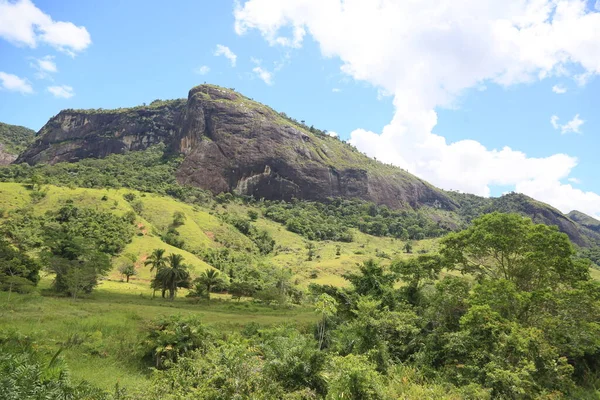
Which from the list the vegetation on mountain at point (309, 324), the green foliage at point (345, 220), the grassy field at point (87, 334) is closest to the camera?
the vegetation on mountain at point (309, 324)

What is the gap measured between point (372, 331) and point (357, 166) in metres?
180

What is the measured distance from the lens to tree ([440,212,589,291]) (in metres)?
19.5

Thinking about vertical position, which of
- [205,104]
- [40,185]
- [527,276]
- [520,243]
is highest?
[205,104]

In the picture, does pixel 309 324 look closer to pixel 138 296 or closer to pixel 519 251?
pixel 519 251

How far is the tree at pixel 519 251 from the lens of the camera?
1950cm

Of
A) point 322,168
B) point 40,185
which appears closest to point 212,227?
point 40,185

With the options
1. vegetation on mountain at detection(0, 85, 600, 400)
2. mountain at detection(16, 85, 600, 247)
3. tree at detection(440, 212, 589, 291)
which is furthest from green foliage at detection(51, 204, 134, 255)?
mountain at detection(16, 85, 600, 247)

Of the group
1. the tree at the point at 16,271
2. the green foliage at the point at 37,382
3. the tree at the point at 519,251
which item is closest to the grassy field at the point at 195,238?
the tree at the point at 16,271

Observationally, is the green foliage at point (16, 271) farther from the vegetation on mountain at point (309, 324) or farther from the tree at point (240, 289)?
the tree at point (240, 289)

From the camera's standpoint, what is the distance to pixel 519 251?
70.3ft

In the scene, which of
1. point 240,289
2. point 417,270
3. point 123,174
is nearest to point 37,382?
point 417,270

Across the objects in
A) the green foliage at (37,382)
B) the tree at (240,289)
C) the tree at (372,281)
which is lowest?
the tree at (240,289)

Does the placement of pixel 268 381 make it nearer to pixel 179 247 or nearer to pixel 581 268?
pixel 581 268

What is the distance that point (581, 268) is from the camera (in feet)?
63.4
